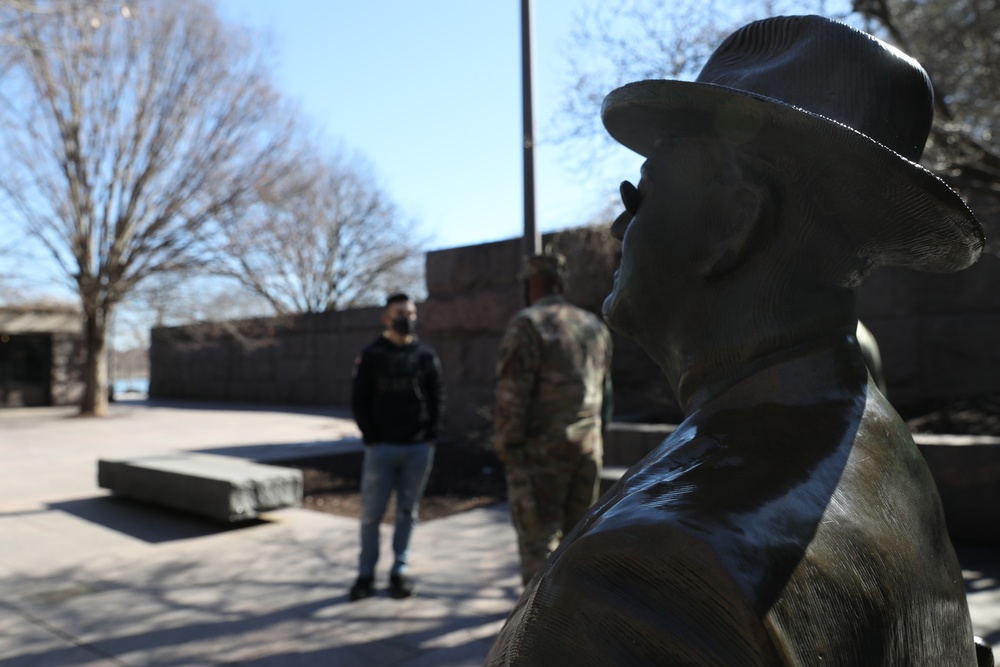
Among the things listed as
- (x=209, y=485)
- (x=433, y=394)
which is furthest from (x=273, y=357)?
(x=433, y=394)

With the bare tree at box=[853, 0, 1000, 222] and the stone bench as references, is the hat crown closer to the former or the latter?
the bare tree at box=[853, 0, 1000, 222]

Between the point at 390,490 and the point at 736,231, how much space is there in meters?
4.08


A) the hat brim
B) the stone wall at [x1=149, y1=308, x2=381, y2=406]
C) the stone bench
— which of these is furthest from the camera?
the stone wall at [x1=149, y1=308, x2=381, y2=406]

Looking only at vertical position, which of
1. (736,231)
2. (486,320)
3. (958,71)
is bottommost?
(736,231)

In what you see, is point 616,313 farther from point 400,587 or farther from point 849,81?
point 400,587

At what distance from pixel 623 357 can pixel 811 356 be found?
9393 millimetres

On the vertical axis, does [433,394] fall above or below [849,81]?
below

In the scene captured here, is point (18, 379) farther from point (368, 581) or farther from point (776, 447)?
point (776, 447)

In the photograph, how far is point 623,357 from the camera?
34.0 ft

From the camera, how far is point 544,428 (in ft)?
13.4

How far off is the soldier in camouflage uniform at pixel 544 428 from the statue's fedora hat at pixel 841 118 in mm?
2876

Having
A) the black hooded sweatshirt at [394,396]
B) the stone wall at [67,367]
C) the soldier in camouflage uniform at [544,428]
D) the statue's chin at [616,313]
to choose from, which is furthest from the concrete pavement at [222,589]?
the stone wall at [67,367]

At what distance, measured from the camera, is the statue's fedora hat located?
0.99 meters

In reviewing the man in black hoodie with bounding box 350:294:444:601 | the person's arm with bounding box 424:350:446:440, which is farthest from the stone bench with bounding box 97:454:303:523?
the person's arm with bounding box 424:350:446:440
